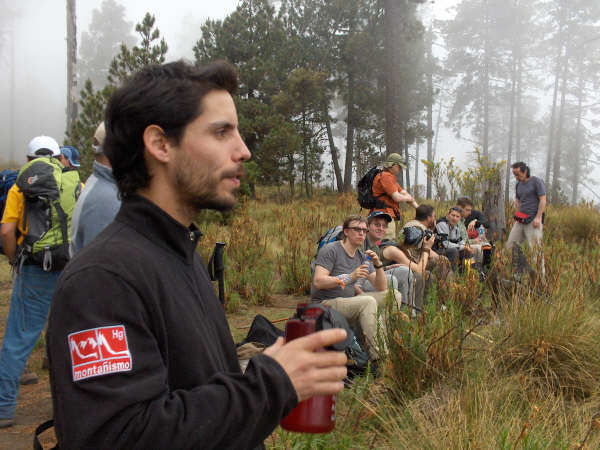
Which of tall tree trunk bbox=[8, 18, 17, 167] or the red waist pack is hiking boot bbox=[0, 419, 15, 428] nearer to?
the red waist pack

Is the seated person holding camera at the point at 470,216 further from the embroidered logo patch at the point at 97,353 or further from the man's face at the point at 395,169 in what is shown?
the embroidered logo patch at the point at 97,353

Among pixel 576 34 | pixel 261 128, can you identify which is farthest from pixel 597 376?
pixel 576 34

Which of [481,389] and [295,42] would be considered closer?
[481,389]

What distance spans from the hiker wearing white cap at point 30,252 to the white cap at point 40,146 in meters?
0.25

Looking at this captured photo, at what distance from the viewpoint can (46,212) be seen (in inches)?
133

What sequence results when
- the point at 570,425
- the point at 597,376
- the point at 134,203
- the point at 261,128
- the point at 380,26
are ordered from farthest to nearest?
the point at 380,26 → the point at 261,128 → the point at 597,376 → the point at 570,425 → the point at 134,203

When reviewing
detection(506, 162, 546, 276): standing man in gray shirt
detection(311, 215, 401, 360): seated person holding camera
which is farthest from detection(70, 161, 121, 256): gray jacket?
detection(506, 162, 546, 276): standing man in gray shirt

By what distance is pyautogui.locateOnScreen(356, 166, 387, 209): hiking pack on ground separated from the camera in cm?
602

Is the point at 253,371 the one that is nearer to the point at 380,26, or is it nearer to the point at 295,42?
the point at 295,42

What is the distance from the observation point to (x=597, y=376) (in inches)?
126

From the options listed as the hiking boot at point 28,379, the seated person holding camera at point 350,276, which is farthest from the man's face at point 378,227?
the hiking boot at point 28,379

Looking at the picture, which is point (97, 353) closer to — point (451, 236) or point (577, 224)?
point (451, 236)

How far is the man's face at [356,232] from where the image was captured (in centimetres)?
446

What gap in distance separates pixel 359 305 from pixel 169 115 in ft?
11.0
